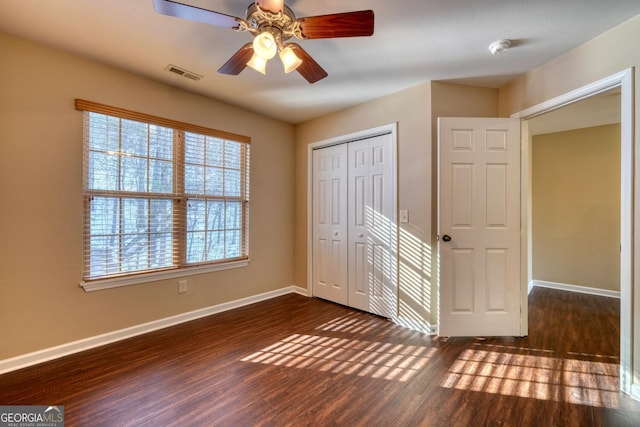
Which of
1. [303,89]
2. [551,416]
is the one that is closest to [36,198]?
[303,89]

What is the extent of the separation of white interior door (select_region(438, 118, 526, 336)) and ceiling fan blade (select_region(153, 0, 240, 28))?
2.00m

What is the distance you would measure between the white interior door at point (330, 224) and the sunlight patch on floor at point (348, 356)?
105cm

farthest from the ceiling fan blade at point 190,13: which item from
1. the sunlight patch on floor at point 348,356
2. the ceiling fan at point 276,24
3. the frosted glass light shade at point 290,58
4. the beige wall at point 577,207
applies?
the beige wall at point 577,207

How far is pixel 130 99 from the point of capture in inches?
101

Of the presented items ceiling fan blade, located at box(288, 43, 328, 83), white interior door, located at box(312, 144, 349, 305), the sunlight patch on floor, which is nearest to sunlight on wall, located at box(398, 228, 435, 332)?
the sunlight patch on floor

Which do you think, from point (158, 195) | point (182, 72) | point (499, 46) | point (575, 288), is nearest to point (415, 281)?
point (499, 46)

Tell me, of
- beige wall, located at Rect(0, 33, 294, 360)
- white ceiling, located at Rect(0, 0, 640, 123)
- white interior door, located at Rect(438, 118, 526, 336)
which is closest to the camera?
white ceiling, located at Rect(0, 0, 640, 123)

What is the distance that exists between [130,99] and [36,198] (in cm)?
113

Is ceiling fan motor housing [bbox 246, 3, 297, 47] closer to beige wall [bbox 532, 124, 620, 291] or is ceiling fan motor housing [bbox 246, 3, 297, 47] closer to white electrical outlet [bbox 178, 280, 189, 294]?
white electrical outlet [bbox 178, 280, 189, 294]

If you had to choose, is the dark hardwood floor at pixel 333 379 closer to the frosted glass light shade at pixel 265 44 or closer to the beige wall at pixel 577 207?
the beige wall at pixel 577 207

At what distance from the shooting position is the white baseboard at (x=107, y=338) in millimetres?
2051

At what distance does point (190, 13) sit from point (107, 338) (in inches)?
105

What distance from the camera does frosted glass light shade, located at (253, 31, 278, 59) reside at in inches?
58.3

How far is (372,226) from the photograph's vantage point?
323cm
